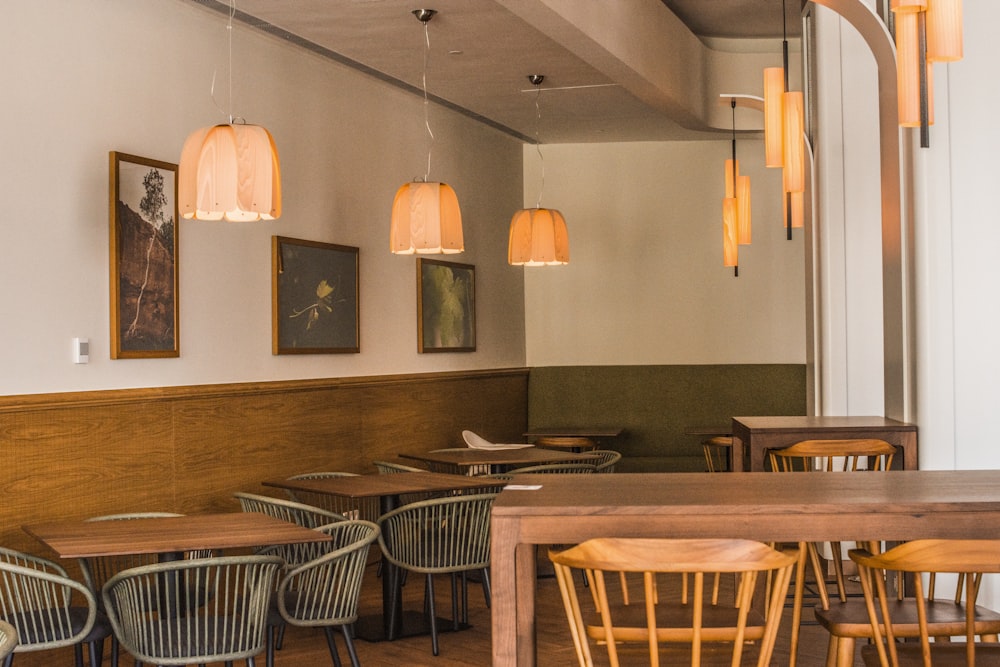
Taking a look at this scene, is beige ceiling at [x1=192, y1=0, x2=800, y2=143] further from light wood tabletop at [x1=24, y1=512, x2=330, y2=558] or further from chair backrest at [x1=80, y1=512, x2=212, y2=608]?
chair backrest at [x1=80, y1=512, x2=212, y2=608]

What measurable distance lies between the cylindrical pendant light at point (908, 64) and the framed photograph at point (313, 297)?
408 cm

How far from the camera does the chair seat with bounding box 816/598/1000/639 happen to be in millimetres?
2826

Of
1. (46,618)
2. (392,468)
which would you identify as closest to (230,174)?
(46,618)

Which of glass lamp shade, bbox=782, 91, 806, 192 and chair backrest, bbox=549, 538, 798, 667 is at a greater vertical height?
glass lamp shade, bbox=782, 91, 806, 192

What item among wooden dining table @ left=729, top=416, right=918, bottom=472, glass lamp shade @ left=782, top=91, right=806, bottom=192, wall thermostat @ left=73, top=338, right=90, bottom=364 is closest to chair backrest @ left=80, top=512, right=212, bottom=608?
wall thermostat @ left=73, top=338, right=90, bottom=364

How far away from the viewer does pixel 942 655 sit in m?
2.70

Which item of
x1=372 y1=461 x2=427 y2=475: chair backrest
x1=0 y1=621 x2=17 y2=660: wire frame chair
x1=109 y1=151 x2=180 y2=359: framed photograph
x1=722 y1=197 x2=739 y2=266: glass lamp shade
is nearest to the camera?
x1=0 y1=621 x2=17 y2=660: wire frame chair

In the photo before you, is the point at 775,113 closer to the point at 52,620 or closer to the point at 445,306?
the point at 445,306

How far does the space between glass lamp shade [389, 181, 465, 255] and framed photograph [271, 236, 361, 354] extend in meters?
0.94

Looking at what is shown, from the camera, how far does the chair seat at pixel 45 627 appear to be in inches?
144

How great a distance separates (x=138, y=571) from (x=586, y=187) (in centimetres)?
769

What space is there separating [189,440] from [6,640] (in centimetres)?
332

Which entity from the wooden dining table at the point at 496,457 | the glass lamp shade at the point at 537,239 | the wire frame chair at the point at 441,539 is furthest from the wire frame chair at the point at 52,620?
the glass lamp shade at the point at 537,239

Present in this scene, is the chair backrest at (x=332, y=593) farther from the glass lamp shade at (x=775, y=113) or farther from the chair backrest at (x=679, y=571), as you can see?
the glass lamp shade at (x=775, y=113)
